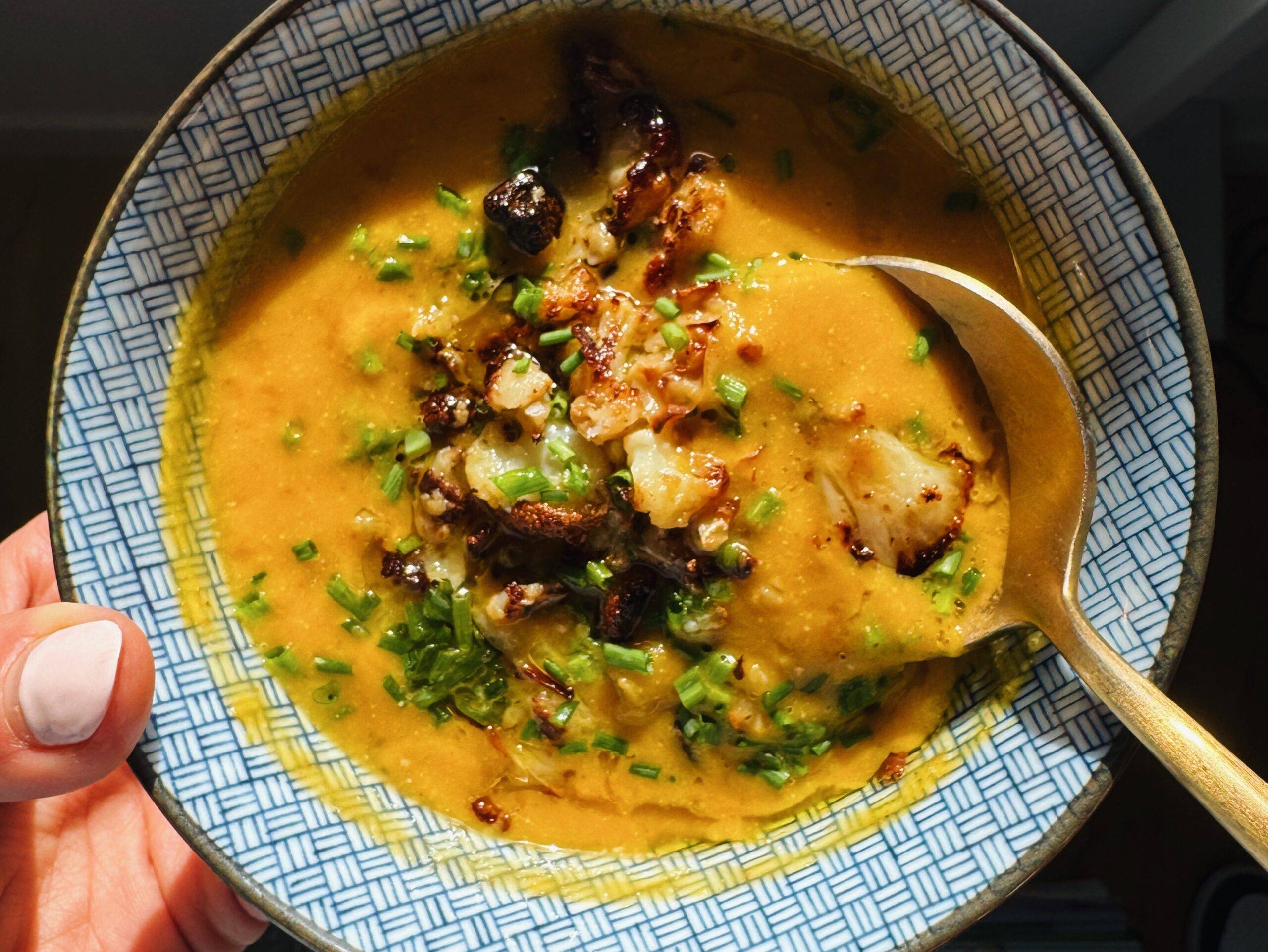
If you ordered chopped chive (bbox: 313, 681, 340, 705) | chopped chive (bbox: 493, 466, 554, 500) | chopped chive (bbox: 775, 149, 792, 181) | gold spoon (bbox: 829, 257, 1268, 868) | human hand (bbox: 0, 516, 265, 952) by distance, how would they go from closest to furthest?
gold spoon (bbox: 829, 257, 1268, 868) < chopped chive (bbox: 493, 466, 554, 500) < chopped chive (bbox: 775, 149, 792, 181) < chopped chive (bbox: 313, 681, 340, 705) < human hand (bbox: 0, 516, 265, 952)

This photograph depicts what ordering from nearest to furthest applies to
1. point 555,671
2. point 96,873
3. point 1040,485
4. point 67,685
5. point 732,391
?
point 67,685, point 732,391, point 1040,485, point 555,671, point 96,873

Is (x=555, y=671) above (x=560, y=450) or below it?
below

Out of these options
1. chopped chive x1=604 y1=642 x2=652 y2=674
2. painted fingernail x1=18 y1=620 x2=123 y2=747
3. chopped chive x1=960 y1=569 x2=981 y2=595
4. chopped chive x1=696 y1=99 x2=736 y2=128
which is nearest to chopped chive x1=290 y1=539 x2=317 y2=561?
painted fingernail x1=18 y1=620 x2=123 y2=747

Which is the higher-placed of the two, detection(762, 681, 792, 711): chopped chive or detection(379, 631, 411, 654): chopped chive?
detection(762, 681, 792, 711): chopped chive

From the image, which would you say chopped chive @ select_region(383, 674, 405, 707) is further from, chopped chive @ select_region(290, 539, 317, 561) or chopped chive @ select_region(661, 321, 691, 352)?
chopped chive @ select_region(661, 321, 691, 352)

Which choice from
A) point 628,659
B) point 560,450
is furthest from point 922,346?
point 628,659

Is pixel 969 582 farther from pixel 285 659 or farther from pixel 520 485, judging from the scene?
pixel 285 659

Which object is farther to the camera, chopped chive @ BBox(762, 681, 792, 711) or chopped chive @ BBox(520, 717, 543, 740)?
chopped chive @ BBox(520, 717, 543, 740)
